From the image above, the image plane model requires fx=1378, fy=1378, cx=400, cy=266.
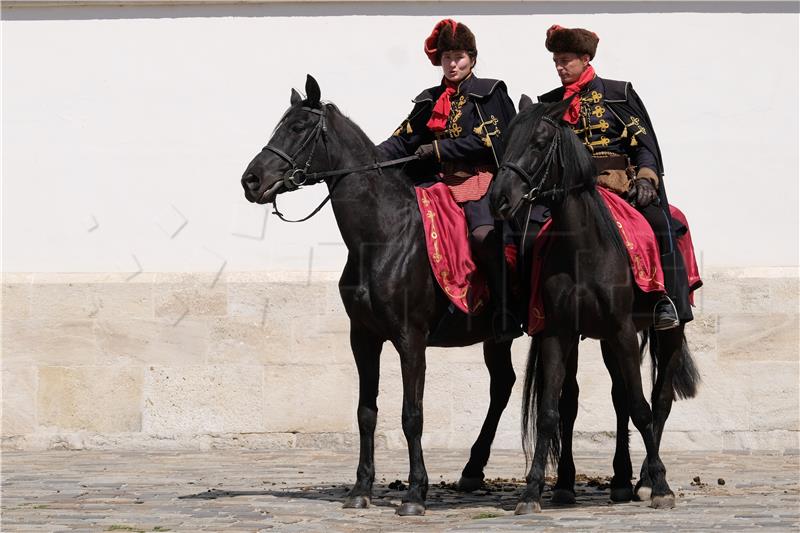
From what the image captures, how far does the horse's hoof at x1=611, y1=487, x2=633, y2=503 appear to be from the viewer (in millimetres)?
7934

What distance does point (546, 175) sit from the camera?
23.7ft

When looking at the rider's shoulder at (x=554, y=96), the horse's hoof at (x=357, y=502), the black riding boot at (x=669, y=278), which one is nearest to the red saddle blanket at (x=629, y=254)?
the black riding boot at (x=669, y=278)

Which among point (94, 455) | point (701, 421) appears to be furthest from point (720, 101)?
point (94, 455)

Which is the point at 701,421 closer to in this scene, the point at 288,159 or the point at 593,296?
the point at 593,296

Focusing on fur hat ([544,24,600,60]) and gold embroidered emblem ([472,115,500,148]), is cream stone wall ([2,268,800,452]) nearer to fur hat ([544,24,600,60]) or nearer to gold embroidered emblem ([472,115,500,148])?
gold embroidered emblem ([472,115,500,148])

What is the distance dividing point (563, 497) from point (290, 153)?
2.48 m

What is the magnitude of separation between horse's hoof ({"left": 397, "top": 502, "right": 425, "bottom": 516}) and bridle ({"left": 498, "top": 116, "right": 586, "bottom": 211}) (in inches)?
68.5

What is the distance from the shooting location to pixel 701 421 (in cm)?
1078

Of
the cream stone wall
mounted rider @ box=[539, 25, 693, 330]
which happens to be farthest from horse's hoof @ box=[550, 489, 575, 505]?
the cream stone wall

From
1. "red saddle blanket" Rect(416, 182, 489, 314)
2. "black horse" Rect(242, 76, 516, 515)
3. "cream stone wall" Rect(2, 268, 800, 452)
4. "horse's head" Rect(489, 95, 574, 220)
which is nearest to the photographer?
"horse's head" Rect(489, 95, 574, 220)

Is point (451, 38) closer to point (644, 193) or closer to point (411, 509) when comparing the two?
point (644, 193)

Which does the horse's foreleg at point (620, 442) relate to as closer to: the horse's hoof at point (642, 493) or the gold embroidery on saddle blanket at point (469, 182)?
the horse's hoof at point (642, 493)

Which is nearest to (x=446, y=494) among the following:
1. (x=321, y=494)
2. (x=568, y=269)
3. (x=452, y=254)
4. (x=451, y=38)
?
(x=321, y=494)

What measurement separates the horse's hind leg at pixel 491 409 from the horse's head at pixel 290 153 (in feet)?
5.86
